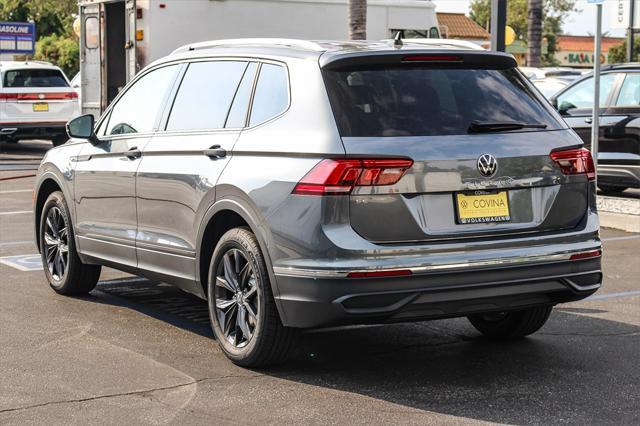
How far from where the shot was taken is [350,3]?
21406mm

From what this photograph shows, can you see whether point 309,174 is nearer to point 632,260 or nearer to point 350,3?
point 632,260

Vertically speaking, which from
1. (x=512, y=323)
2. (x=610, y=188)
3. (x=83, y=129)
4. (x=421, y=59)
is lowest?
(x=610, y=188)

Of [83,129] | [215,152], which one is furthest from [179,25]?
[215,152]

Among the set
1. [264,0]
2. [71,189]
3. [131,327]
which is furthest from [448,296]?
[264,0]

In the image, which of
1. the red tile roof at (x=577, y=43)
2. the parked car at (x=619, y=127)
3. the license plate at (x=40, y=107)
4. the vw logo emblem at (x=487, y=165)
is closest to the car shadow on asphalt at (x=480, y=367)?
the vw logo emblem at (x=487, y=165)

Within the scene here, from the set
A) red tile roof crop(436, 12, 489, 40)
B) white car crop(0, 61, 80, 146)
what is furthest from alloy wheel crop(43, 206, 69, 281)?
red tile roof crop(436, 12, 489, 40)

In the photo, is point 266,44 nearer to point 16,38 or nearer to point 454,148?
point 454,148

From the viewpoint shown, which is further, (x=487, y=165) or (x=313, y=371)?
(x=313, y=371)

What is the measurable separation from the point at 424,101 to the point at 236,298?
1494 mm

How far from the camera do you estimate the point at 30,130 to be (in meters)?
25.1

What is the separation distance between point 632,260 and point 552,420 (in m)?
5.52

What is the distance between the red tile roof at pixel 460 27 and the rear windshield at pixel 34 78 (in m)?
52.7

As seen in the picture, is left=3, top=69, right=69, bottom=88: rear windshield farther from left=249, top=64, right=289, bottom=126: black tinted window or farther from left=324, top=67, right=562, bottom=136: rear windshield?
left=324, top=67, right=562, bottom=136: rear windshield

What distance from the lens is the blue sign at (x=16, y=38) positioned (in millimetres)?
38781
